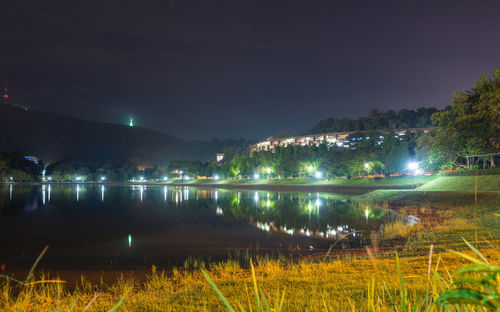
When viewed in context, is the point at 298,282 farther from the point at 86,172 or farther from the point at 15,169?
the point at 86,172

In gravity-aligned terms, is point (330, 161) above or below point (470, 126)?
below

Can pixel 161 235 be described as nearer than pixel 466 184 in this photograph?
Yes

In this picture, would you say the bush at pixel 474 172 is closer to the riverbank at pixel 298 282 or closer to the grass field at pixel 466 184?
the grass field at pixel 466 184

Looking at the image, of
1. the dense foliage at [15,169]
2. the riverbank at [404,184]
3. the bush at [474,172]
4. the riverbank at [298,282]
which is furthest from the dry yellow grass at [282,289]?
the dense foliage at [15,169]

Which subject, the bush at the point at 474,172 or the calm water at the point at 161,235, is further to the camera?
the bush at the point at 474,172

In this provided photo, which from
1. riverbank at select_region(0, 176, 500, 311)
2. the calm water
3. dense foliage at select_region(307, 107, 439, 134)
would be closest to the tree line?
dense foliage at select_region(307, 107, 439, 134)

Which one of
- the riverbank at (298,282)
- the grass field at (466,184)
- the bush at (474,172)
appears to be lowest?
the riverbank at (298,282)

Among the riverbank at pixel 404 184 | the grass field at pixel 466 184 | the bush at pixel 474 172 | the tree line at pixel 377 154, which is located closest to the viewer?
the grass field at pixel 466 184

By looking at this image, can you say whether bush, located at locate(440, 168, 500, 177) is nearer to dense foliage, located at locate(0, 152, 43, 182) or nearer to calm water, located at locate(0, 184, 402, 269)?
calm water, located at locate(0, 184, 402, 269)

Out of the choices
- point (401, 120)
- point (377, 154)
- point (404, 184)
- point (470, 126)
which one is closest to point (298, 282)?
point (470, 126)

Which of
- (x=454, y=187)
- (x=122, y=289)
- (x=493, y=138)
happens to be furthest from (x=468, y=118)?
(x=122, y=289)

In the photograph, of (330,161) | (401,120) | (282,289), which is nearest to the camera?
(282,289)

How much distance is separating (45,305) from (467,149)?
46.8m

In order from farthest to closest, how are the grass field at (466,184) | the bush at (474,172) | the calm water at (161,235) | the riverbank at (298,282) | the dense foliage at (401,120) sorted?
the dense foliage at (401,120) → the bush at (474,172) → the grass field at (466,184) → the calm water at (161,235) → the riverbank at (298,282)
